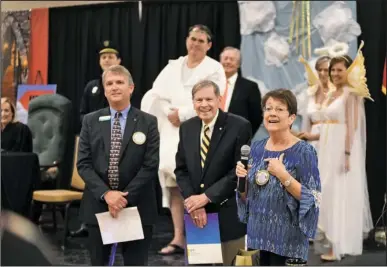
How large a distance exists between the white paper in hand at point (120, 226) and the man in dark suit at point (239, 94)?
61.7 inches

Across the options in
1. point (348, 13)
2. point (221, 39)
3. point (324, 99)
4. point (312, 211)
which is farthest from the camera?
point (221, 39)

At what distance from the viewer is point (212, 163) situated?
2.86 meters

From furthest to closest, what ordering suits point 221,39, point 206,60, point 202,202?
1. point 221,39
2. point 206,60
3. point 202,202

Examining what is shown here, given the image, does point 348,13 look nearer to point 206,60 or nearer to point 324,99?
point 324,99

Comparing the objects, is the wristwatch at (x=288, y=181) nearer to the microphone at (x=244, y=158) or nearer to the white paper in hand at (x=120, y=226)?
the microphone at (x=244, y=158)

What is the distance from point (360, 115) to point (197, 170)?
1949 millimetres

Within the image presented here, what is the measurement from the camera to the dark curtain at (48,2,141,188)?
→ 236 inches

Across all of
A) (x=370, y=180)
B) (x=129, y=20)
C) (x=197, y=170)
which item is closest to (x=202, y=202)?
(x=197, y=170)

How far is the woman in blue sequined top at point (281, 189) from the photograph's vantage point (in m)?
2.28

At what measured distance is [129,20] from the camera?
5977 millimetres

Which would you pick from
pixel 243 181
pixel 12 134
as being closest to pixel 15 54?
pixel 12 134

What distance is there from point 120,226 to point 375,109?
3.46 m

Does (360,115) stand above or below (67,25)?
below

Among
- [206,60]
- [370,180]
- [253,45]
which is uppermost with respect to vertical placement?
[253,45]
